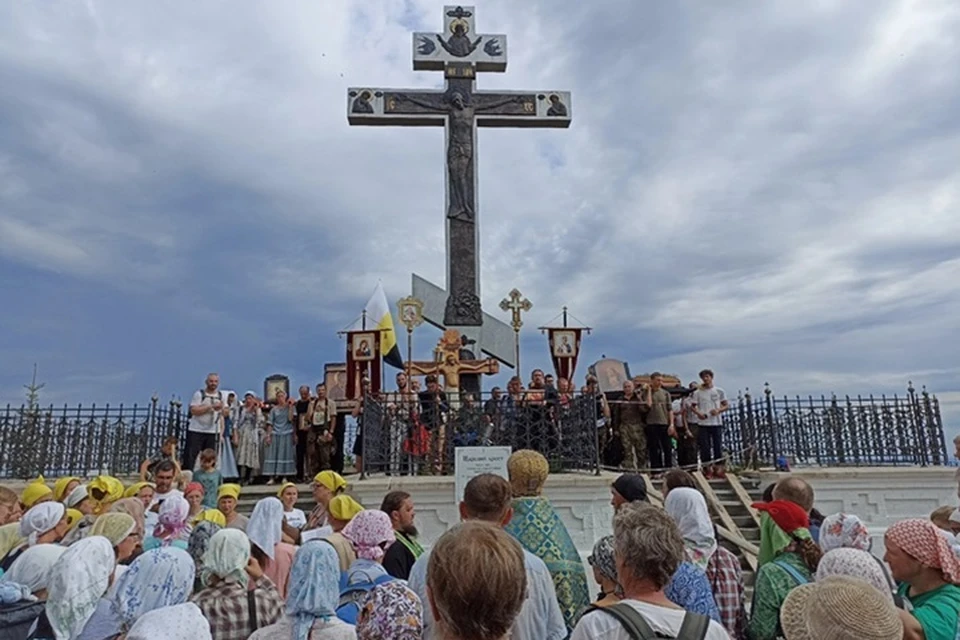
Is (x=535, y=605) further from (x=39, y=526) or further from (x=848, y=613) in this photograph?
(x=39, y=526)

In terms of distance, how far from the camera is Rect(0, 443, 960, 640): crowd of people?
5.97 feet

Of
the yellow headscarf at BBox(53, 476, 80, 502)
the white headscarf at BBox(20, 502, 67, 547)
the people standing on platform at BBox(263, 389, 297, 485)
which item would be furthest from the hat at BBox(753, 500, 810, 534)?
the people standing on platform at BBox(263, 389, 297, 485)

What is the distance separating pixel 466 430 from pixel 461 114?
8.05 metres

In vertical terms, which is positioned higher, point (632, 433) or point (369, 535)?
point (632, 433)

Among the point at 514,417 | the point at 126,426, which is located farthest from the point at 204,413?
the point at 514,417

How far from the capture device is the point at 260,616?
2955 millimetres

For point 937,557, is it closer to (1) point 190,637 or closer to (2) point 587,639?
(2) point 587,639

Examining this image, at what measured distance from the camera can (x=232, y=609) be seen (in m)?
2.93

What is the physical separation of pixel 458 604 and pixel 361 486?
6.88m

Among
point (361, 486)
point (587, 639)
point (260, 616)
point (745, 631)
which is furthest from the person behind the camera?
point (361, 486)

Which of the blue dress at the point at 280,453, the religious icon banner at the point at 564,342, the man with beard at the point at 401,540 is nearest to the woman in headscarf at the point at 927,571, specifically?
the man with beard at the point at 401,540

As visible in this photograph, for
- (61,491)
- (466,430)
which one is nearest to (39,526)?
(61,491)

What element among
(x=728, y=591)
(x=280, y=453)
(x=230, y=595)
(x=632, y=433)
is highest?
(x=632, y=433)

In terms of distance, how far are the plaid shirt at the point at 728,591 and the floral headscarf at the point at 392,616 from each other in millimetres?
1752
